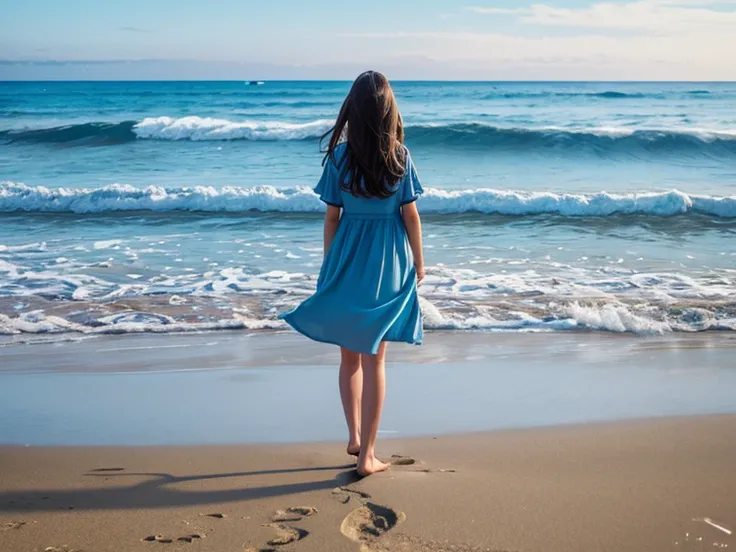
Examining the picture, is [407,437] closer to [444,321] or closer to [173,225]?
[444,321]

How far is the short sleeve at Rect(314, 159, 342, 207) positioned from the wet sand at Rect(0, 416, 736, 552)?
1.13 meters

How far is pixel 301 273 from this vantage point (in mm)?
7785

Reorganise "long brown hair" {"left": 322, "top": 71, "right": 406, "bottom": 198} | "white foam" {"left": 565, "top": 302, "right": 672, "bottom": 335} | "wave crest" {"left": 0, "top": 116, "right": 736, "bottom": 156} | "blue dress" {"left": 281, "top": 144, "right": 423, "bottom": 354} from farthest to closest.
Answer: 1. "wave crest" {"left": 0, "top": 116, "right": 736, "bottom": 156}
2. "white foam" {"left": 565, "top": 302, "right": 672, "bottom": 335}
3. "blue dress" {"left": 281, "top": 144, "right": 423, "bottom": 354}
4. "long brown hair" {"left": 322, "top": 71, "right": 406, "bottom": 198}

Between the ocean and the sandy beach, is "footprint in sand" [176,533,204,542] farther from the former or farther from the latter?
the ocean

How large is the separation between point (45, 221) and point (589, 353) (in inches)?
374

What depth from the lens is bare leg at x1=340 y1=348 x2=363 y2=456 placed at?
330 cm

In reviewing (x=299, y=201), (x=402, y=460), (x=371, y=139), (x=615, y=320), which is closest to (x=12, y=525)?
(x=402, y=460)

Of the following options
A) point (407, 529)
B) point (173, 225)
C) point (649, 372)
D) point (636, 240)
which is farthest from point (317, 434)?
point (173, 225)

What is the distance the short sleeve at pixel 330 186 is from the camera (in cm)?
314

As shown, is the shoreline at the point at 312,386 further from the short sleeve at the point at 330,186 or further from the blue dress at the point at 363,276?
the short sleeve at the point at 330,186

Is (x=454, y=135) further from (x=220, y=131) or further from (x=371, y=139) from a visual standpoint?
(x=371, y=139)

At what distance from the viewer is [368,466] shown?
123 inches

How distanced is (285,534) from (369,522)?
300 mm

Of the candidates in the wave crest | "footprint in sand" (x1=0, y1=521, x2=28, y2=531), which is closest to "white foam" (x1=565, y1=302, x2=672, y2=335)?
"footprint in sand" (x1=0, y1=521, x2=28, y2=531)
